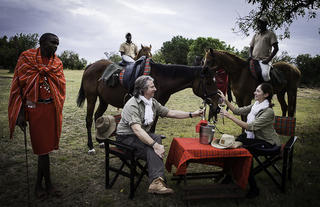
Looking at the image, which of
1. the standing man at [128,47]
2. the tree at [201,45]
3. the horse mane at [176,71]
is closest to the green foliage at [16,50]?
the tree at [201,45]

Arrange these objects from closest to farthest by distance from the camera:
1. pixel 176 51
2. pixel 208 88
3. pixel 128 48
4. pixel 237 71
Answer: pixel 208 88 < pixel 237 71 < pixel 128 48 < pixel 176 51

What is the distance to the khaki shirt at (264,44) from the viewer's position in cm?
533

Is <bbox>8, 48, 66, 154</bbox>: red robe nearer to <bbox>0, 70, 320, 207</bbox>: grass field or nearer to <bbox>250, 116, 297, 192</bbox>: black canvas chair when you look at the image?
<bbox>0, 70, 320, 207</bbox>: grass field

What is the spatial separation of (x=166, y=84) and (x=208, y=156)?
2.11 m

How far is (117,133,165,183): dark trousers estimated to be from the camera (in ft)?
8.50

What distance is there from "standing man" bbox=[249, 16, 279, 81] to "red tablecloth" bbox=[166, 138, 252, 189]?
310 cm

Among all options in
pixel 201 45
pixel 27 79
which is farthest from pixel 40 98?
pixel 201 45

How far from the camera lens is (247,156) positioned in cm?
271

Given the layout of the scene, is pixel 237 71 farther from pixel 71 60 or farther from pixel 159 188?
pixel 71 60

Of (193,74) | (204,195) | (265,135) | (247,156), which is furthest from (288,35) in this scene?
(204,195)

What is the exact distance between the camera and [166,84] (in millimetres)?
4320

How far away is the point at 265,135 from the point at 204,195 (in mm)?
1277

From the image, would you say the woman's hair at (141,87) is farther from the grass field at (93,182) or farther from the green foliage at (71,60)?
the green foliage at (71,60)

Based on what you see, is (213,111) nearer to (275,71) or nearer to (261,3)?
(275,71)
